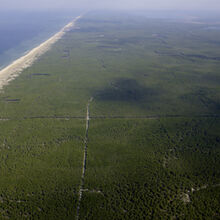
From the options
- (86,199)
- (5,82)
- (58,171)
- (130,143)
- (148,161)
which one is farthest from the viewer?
(5,82)

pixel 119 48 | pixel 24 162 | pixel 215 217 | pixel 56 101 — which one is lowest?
pixel 215 217

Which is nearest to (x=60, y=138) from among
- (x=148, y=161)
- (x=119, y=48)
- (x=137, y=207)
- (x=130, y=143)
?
(x=130, y=143)

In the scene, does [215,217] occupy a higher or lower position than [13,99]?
lower

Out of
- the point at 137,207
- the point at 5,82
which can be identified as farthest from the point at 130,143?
the point at 5,82

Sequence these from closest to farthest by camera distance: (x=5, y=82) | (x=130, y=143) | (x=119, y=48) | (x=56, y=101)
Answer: (x=130, y=143)
(x=56, y=101)
(x=5, y=82)
(x=119, y=48)

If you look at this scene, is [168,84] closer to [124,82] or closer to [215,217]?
[124,82]

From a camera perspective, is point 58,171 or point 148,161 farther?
point 148,161
